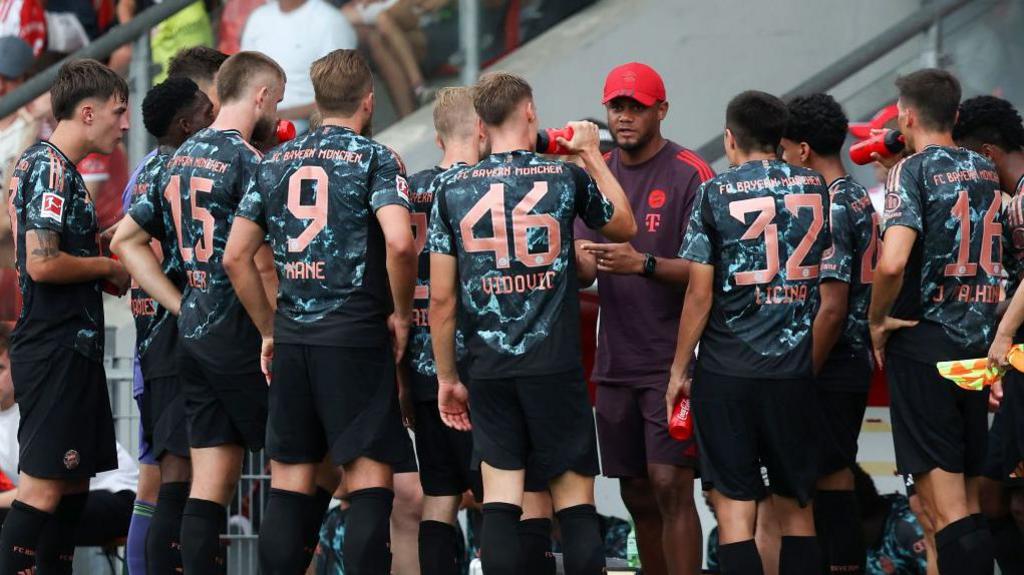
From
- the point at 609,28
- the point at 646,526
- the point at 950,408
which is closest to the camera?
the point at 950,408

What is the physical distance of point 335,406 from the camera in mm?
7238

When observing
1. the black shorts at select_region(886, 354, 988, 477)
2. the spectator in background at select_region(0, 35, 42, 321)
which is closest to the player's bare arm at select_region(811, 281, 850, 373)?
the black shorts at select_region(886, 354, 988, 477)

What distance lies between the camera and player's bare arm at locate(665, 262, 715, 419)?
754 cm

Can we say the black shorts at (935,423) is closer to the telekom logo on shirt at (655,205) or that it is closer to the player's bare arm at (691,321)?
the player's bare arm at (691,321)

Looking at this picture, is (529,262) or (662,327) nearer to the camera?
(529,262)

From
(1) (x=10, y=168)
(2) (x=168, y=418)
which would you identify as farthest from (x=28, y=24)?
(2) (x=168, y=418)

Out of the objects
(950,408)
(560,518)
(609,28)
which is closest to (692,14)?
(609,28)

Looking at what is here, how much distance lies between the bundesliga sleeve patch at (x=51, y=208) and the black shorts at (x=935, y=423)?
12.7 feet

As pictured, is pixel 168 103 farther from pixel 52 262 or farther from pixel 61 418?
pixel 61 418

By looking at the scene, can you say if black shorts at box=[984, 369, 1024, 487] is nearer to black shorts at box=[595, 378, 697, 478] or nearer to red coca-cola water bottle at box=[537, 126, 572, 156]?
black shorts at box=[595, 378, 697, 478]

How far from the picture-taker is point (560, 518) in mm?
7211

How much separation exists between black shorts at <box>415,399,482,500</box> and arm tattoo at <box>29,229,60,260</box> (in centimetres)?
179

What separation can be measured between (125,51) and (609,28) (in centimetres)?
308

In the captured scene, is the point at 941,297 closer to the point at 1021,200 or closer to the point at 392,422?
the point at 1021,200
